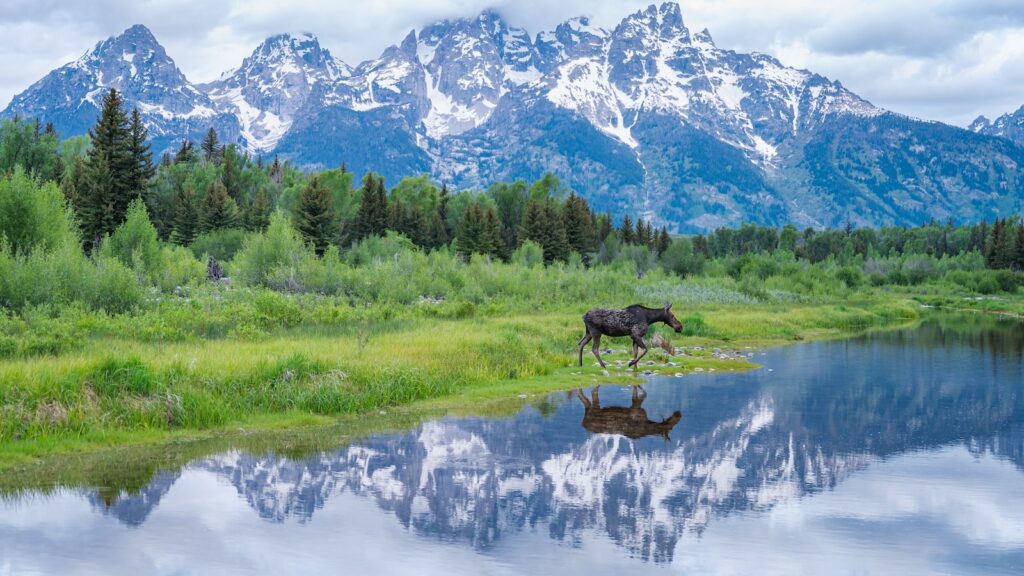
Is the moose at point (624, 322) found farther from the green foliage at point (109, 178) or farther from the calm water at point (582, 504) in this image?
the green foliage at point (109, 178)

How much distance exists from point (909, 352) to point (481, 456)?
94.6 ft

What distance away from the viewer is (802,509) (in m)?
13.7

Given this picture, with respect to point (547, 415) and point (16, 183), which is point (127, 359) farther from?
point (16, 183)

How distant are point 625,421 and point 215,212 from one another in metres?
70.3

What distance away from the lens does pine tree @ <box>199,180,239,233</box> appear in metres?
82.2

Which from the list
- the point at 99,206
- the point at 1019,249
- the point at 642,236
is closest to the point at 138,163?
the point at 99,206

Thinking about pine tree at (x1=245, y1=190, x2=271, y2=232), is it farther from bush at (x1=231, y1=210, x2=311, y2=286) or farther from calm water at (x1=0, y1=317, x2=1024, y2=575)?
calm water at (x1=0, y1=317, x2=1024, y2=575)

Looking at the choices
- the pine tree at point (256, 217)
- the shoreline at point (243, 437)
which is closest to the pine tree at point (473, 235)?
the pine tree at point (256, 217)

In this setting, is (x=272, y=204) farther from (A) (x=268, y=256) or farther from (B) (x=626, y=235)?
(A) (x=268, y=256)

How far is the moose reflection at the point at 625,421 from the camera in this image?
1924 cm

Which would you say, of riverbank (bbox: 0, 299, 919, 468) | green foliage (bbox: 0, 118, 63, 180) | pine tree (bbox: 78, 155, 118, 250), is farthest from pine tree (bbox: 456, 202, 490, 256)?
riverbank (bbox: 0, 299, 919, 468)

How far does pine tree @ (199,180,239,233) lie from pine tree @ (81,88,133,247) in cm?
1811

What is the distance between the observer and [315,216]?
78.8 meters

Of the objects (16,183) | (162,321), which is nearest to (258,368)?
(162,321)
